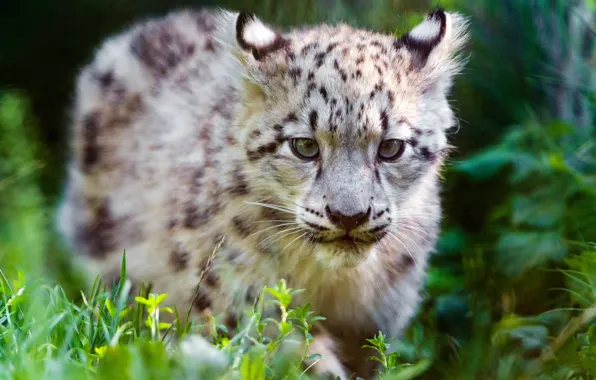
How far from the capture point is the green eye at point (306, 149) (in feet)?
12.3

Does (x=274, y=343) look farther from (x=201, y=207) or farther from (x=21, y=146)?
(x=21, y=146)

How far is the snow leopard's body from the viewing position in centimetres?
366

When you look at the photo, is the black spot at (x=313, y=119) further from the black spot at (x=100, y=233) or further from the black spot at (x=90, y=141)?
the black spot at (x=90, y=141)

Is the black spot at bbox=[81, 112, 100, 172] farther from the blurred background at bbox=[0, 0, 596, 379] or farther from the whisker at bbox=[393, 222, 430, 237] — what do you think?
the whisker at bbox=[393, 222, 430, 237]

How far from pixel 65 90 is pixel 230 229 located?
388 cm

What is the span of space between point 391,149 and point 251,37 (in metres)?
0.89

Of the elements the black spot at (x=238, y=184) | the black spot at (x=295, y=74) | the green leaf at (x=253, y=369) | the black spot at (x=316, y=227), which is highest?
the black spot at (x=295, y=74)

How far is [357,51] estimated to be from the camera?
394 centimetres

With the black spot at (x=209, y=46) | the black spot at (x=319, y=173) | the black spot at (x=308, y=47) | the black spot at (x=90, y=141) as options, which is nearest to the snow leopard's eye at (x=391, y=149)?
the black spot at (x=319, y=173)

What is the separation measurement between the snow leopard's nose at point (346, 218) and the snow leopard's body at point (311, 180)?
0.01 m

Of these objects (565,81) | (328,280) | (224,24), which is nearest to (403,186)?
(328,280)

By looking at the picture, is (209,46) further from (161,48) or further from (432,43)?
(432,43)

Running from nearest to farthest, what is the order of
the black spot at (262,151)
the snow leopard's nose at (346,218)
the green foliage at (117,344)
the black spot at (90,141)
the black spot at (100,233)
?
the green foliage at (117,344) → the snow leopard's nose at (346,218) → the black spot at (262,151) → the black spot at (100,233) → the black spot at (90,141)

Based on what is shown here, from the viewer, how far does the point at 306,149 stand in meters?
3.76
